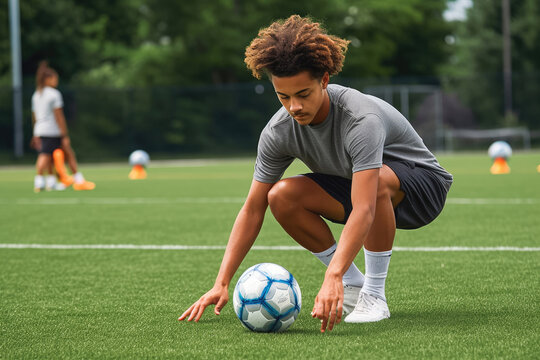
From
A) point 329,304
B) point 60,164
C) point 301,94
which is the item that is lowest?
point 60,164

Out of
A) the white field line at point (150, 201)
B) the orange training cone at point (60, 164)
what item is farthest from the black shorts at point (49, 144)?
the white field line at point (150, 201)

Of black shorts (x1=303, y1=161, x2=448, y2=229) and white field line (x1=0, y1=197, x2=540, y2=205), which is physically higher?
black shorts (x1=303, y1=161, x2=448, y2=229)

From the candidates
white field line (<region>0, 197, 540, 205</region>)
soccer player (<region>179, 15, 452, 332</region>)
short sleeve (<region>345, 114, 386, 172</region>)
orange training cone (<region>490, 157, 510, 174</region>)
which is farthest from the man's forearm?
orange training cone (<region>490, 157, 510, 174</region>)

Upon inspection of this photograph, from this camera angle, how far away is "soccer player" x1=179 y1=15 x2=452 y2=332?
11.6 feet

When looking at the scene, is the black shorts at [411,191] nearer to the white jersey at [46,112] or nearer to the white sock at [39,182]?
the white jersey at [46,112]

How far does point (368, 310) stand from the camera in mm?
4051

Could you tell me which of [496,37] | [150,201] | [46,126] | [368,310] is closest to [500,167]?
[150,201]

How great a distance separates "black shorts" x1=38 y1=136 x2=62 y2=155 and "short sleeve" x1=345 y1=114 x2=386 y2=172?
1039 centimetres

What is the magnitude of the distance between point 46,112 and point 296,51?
10466 mm

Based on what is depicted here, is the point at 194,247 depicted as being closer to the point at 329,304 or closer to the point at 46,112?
the point at 329,304

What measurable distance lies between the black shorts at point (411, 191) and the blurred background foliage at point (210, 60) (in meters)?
23.2

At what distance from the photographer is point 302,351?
11.3 feet

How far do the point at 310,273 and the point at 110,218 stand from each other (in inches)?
170

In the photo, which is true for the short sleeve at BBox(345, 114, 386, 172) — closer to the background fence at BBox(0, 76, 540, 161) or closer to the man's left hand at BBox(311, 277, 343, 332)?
A: the man's left hand at BBox(311, 277, 343, 332)
